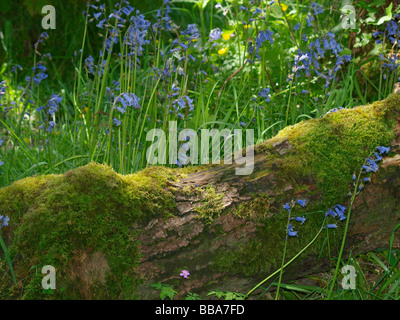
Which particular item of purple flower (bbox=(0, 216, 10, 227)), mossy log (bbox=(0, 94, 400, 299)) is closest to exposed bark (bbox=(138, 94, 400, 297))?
mossy log (bbox=(0, 94, 400, 299))

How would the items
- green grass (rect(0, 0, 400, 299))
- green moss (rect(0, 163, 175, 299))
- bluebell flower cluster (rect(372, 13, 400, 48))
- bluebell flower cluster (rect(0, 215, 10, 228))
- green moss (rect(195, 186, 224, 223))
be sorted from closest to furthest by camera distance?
green moss (rect(0, 163, 175, 299)) → bluebell flower cluster (rect(0, 215, 10, 228)) → green moss (rect(195, 186, 224, 223)) → green grass (rect(0, 0, 400, 299)) → bluebell flower cluster (rect(372, 13, 400, 48))

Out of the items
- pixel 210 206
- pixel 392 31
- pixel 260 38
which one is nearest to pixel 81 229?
pixel 210 206

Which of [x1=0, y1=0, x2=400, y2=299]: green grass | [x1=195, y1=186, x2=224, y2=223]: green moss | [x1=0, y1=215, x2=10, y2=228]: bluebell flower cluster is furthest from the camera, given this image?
[x1=0, y1=0, x2=400, y2=299]: green grass

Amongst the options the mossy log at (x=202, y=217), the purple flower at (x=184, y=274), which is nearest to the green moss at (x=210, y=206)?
the mossy log at (x=202, y=217)

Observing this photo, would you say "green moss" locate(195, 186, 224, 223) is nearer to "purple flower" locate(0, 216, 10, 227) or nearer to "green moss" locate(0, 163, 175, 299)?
"green moss" locate(0, 163, 175, 299)

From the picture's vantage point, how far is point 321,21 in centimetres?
393

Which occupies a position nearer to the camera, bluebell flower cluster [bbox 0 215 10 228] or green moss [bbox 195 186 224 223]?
bluebell flower cluster [bbox 0 215 10 228]

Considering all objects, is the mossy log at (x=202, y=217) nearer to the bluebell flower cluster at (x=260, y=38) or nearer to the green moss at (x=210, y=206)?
the green moss at (x=210, y=206)

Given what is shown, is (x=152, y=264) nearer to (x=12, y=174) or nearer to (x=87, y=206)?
(x=87, y=206)

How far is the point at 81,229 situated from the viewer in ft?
6.15

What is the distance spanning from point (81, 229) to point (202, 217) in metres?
0.54

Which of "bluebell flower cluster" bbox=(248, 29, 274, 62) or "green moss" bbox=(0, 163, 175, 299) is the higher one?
"bluebell flower cluster" bbox=(248, 29, 274, 62)

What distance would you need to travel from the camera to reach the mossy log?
6.13 feet

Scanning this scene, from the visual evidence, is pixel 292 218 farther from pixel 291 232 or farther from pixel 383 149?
pixel 383 149
